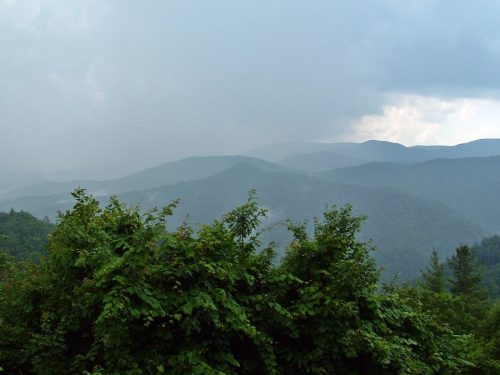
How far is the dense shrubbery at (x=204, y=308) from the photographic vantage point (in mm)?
6855

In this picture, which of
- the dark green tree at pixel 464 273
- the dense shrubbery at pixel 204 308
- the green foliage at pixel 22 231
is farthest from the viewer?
the green foliage at pixel 22 231

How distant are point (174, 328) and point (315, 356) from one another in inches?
108

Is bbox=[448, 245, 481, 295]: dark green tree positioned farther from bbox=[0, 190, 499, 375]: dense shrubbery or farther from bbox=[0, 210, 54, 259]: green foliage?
bbox=[0, 210, 54, 259]: green foliage

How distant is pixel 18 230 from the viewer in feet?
419

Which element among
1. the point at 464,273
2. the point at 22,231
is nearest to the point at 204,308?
the point at 464,273

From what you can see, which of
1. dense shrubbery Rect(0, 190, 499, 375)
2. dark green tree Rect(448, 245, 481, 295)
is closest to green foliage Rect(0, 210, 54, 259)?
dark green tree Rect(448, 245, 481, 295)

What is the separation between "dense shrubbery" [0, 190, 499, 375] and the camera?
6.86 metres

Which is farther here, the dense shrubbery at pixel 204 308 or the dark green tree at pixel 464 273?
the dark green tree at pixel 464 273

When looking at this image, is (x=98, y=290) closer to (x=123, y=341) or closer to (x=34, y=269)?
(x=123, y=341)

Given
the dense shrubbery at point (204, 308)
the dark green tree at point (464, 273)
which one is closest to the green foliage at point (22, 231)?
the dark green tree at point (464, 273)

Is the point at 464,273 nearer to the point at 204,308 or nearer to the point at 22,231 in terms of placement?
the point at 204,308

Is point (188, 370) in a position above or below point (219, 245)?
below

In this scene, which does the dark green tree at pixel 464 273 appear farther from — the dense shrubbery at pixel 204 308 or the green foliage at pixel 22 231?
the green foliage at pixel 22 231

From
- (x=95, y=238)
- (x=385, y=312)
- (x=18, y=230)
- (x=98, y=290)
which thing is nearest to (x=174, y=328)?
(x=98, y=290)
